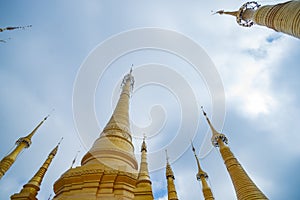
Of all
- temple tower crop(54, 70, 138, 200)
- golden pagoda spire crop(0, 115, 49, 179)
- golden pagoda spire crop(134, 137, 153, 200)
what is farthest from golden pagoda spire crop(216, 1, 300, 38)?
golden pagoda spire crop(0, 115, 49, 179)

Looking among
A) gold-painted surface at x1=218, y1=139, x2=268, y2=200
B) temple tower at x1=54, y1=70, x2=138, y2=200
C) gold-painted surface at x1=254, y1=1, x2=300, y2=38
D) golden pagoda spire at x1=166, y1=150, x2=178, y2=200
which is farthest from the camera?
temple tower at x1=54, y1=70, x2=138, y2=200

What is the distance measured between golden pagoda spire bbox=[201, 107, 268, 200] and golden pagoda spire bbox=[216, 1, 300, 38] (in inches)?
225

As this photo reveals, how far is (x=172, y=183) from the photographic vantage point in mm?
10703

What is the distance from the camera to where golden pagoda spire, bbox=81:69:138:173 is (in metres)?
13.6

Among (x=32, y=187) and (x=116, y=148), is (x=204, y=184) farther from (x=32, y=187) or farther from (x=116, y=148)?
(x=32, y=187)

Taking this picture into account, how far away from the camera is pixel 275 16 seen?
6.87 meters

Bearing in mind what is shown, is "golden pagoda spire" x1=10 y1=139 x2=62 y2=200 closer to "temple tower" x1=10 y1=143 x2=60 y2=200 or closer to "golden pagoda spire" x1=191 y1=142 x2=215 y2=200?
"temple tower" x1=10 y1=143 x2=60 y2=200

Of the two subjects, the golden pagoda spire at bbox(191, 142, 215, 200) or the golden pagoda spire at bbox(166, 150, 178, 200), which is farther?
the golden pagoda spire at bbox(191, 142, 215, 200)

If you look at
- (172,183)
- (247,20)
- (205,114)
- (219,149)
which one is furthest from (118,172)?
(247,20)

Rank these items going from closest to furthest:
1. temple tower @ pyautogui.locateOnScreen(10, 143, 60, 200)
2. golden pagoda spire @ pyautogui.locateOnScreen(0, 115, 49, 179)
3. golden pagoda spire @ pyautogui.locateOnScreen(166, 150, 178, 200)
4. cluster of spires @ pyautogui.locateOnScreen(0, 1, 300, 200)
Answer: cluster of spires @ pyautogui.locateOnScreen(0, 1, 300, 200) < golden pagoda spire @ pyautogui.locateOnScreen(166, 150, 178, 200) < temple tower @ pyautogui.locateOnScreen(10, 143, 60, 200) < golden pagoda spire @ pyautogui.locateOnScreen(0, 115, 49, 179)

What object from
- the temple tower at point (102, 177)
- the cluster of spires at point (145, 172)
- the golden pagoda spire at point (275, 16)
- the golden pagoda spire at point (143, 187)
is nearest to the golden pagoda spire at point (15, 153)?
the cluster of spires at point (145, 172)

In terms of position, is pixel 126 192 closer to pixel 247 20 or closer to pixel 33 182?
pixel 33 182

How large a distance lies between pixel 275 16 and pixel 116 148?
1150 centimetres

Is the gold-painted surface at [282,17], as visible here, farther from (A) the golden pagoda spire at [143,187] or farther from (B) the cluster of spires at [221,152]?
(A) the golden pagoda spire at [143,187]
